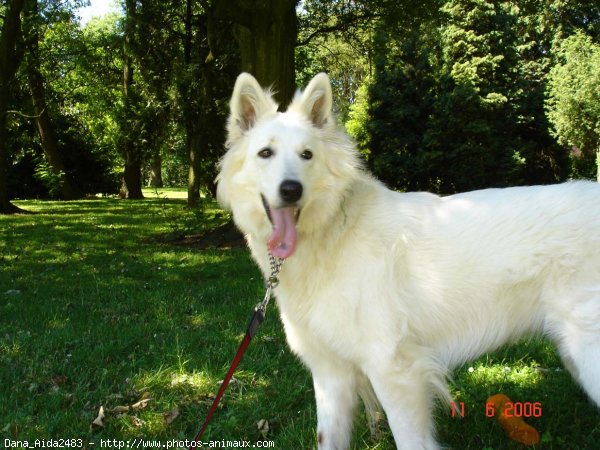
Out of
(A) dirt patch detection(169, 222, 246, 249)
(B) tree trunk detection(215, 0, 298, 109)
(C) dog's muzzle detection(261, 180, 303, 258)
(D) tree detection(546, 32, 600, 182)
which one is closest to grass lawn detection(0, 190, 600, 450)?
(C) dog's muzzle detection(261, 180, 303, 258)

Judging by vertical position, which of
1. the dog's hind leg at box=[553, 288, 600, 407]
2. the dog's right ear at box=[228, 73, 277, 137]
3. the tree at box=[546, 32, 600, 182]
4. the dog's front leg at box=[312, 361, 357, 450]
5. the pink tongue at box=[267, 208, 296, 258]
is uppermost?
the tree at box=[546, 32, 600, 182]

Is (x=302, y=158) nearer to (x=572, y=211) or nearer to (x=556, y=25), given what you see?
(x=572, y=211)

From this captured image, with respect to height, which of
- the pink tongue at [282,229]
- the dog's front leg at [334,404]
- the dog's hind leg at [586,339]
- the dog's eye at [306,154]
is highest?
the dog's eye at [306,154]

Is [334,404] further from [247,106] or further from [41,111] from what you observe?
[41,111]

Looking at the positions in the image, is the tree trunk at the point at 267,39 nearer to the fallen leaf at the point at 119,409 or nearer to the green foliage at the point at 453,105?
the fallen leaf at the point at 119,409

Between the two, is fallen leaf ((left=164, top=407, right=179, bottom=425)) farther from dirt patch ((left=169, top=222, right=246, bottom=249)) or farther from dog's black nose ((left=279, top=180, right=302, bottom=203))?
dirt patch ((left=169, top=222, right=246, bottom=249))

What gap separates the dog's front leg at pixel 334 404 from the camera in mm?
2709

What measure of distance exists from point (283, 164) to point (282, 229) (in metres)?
0.35

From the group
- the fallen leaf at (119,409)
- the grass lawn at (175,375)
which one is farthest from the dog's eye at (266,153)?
the fallen leaf at (119,409)

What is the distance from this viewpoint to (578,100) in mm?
18422

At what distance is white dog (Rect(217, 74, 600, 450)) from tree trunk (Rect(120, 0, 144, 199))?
16.3 m

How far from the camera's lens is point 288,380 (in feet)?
12.0

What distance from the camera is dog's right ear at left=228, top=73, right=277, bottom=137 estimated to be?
2.90 metres

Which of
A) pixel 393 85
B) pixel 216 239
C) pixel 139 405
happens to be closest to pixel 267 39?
pixel 216 239
